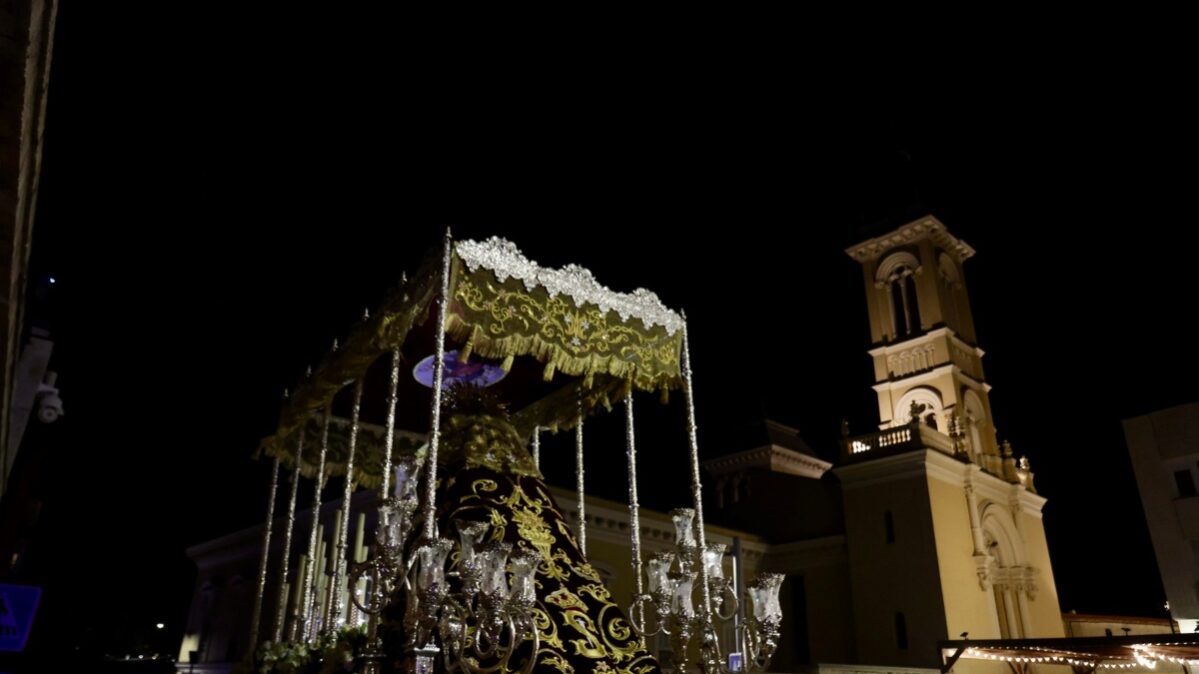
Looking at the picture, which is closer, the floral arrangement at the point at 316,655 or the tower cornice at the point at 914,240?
the floral arrangement at the point at 316,655

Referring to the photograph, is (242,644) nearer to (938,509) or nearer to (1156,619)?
(938,509)

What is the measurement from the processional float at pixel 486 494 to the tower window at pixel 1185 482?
15.9 meters

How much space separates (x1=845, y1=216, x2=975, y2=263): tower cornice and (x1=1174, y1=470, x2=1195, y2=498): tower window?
7.87 meters

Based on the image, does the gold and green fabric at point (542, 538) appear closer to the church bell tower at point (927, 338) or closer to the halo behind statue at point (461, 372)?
the halo behind statue at point (461, 372)

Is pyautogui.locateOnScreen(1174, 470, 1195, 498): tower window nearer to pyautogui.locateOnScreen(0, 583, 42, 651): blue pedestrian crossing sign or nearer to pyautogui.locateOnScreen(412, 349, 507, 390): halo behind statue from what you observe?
pyautogui.locateOnScreen(412, 349, 507, 390): halo behind statue

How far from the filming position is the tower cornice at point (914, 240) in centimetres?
2170

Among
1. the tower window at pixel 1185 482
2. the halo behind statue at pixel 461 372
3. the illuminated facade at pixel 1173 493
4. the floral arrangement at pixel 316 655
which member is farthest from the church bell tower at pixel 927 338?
the floral arrangement at pixel 316 655

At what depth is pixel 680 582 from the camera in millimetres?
5215

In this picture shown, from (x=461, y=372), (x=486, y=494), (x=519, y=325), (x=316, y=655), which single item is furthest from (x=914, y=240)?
(x=316, y=655)

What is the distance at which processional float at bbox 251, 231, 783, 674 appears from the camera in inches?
172

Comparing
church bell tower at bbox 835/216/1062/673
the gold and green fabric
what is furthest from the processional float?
church bell tower at bbox 835/216/1062/673

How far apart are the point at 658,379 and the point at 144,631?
979 inches

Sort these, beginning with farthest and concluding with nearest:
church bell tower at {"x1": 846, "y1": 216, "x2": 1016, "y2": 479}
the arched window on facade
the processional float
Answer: the arched window on facade < church bell tower at {"x1": 846, "y1": 216, "x2": 1016, "y2": 479} < the processional float

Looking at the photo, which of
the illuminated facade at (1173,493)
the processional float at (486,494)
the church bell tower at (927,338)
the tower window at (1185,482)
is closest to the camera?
the processional float at (486,494)
